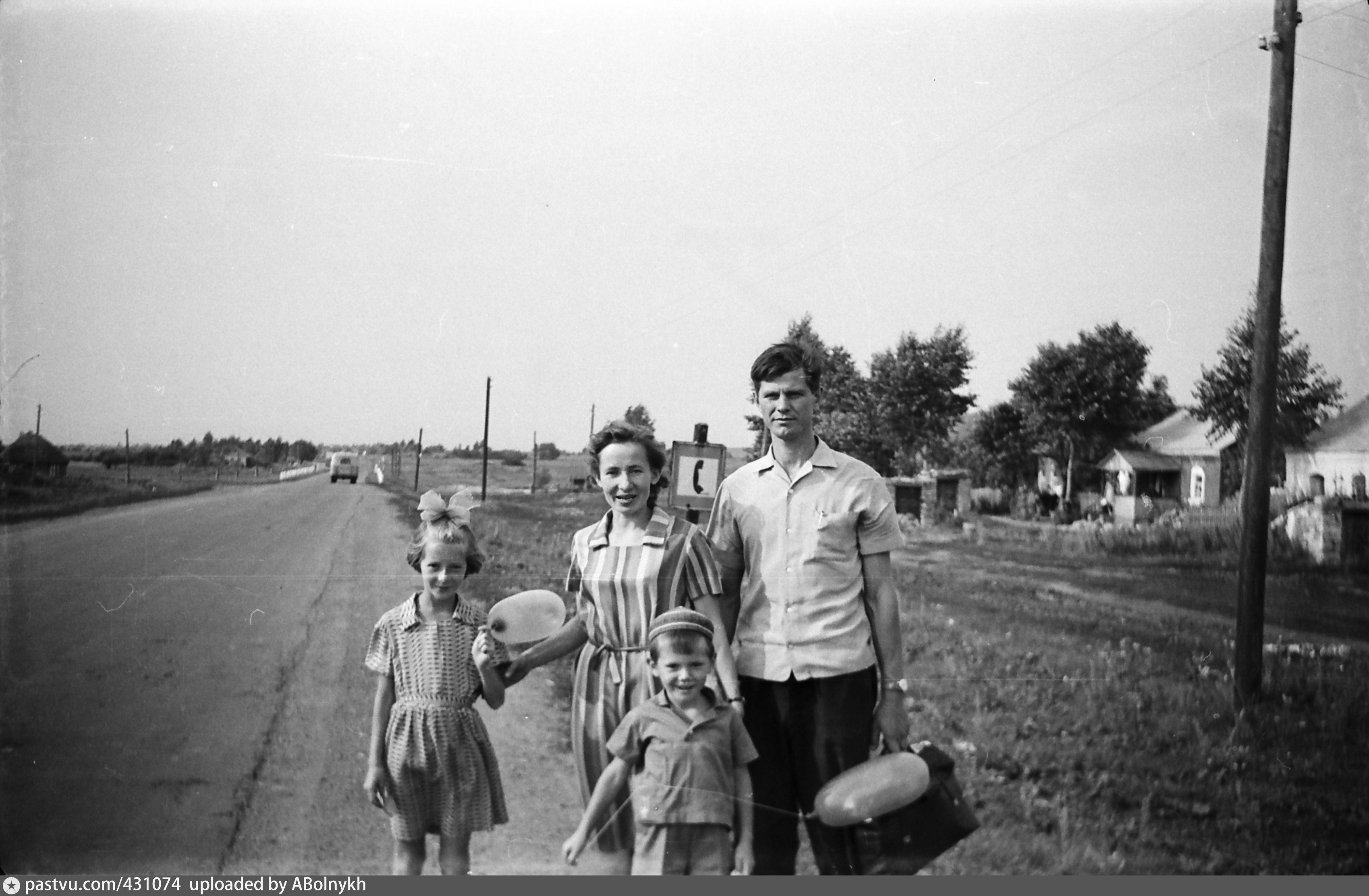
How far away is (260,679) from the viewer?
446 centimetres

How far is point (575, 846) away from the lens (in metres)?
3.36

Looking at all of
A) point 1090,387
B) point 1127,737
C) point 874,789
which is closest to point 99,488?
point 874,789

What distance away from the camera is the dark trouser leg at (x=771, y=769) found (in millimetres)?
3576

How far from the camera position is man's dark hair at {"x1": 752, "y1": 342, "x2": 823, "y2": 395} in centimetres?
356

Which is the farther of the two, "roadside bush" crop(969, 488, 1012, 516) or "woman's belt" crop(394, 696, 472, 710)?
"roadside bush" crop(969, 488, 1012, 516)

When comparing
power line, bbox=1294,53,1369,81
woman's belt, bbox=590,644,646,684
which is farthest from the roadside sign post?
power line, bbox=1294,53,1369,81

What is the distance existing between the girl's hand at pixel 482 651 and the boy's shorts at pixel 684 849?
0.72m

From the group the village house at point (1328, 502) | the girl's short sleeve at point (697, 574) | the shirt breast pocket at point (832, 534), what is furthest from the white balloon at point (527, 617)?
the village house at point (1328, 502)

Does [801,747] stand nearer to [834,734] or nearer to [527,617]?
[834,734]

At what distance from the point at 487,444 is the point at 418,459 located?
31 centimetres

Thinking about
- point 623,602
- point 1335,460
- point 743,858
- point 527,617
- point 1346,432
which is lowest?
point 743,858

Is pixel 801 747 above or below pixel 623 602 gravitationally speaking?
below

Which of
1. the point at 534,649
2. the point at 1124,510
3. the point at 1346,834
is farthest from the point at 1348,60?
the point at 534,649

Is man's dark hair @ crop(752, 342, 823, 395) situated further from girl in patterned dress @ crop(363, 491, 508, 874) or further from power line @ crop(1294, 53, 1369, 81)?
power line @ crop(1294, 53, 1369, 81)
